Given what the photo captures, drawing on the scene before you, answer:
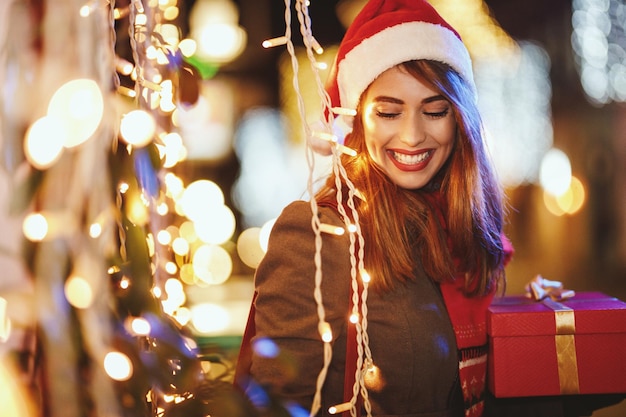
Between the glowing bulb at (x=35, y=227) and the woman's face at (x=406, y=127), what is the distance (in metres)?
0.92

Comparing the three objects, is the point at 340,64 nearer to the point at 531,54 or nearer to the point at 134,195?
the point at 134,195

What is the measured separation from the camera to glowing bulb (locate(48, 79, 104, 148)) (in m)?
0.80

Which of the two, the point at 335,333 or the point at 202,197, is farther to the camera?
the point at 202,197

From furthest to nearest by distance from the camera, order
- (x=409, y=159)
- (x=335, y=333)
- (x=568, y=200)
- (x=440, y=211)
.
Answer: (x=568, y=200) → (x=440, y=211) → (x=409, y=159) → (x=335, y=333)

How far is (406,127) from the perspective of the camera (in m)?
1.48

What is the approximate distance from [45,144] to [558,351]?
121 cm

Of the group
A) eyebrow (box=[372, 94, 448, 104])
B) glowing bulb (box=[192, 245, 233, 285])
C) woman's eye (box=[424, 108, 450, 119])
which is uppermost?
eyebrow (box=[372, 94, 448, 104])

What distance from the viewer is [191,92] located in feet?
4.73

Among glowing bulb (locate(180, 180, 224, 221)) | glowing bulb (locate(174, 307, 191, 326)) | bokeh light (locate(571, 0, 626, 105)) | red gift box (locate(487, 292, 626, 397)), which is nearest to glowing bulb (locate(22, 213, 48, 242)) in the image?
glowing bulb (locate(174, 307, 191, 326))

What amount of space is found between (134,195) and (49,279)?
0.70ft

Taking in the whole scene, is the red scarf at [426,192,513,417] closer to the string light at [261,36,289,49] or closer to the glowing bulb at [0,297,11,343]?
the string light at [261,36,289,49]

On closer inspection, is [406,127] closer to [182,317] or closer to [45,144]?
[182,317]

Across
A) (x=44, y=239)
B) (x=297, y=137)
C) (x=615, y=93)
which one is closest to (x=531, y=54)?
(x=615, y=93)

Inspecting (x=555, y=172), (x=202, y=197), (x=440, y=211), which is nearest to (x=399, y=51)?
(x=440, y=211)
